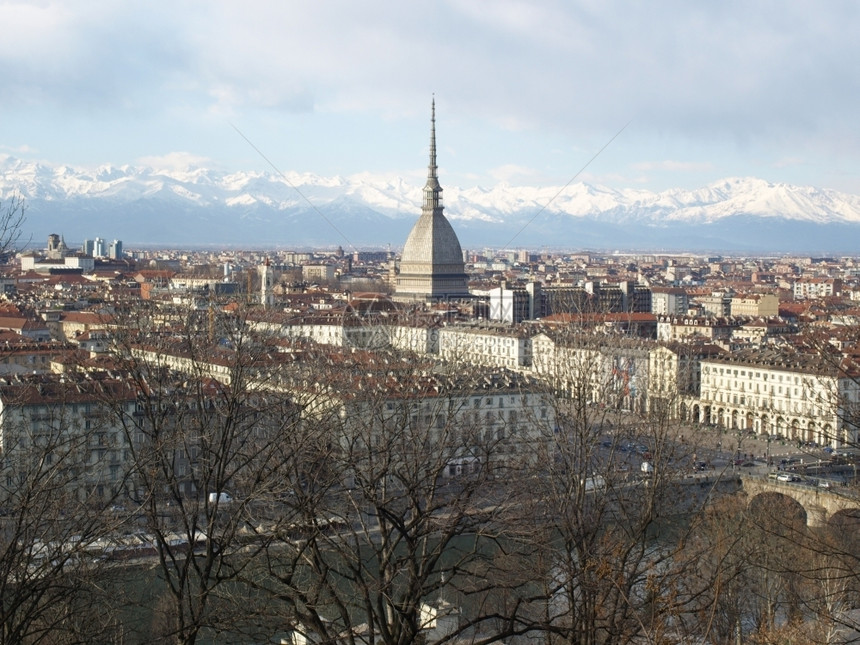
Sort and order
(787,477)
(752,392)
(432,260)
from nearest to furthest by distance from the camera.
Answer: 1. (787,477)
2. (752,392)
3. (432,260)

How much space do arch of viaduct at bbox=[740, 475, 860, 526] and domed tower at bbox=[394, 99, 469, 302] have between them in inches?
1357

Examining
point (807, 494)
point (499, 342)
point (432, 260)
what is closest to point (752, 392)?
point (499, 342)

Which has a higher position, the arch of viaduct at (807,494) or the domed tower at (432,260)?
the domed tower at (432,260)

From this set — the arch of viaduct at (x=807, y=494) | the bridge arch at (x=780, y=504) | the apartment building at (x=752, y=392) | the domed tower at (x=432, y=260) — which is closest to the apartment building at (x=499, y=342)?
the apartment building at (x=752, y=392)

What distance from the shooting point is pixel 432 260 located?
2183 inches

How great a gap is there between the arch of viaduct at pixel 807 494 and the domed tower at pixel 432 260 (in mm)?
34460

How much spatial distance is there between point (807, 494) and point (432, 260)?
1437 inches

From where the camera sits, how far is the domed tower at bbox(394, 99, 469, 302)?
182ft

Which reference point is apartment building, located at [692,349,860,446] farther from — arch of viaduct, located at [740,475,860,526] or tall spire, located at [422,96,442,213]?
tall spire, located at [422,96,442,213]

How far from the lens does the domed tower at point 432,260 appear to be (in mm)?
55531

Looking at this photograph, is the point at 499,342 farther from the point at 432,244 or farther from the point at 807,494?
the point at 432,244

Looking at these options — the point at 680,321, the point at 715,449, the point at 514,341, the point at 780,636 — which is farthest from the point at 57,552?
the point at 680,321

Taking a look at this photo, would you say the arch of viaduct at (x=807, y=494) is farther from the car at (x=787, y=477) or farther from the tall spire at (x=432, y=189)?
the tall spire at (x=432, y=189)

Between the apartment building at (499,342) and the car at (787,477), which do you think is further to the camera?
the apartment building at (499,342)
